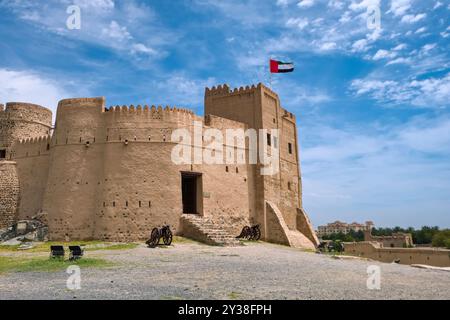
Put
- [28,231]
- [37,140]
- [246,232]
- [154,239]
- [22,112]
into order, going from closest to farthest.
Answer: [154,239] < [28,231] < [246,232] < [37,140] < [22,112]

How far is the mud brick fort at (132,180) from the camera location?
2142cm

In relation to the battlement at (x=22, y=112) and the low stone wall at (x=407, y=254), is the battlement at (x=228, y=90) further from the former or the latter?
the low stone wall at (x=407, y=254)

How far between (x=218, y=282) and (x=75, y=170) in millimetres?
15418

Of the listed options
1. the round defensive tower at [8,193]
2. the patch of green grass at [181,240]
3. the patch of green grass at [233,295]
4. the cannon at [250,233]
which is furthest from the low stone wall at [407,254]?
the patch of green grass at [233,295]

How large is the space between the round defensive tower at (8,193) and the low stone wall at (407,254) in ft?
103

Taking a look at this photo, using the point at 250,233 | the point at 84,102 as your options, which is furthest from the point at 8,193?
the point at 250,233

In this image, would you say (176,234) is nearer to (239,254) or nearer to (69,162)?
(239,254)

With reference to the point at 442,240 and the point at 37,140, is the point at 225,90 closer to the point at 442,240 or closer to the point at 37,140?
the point at 37,140

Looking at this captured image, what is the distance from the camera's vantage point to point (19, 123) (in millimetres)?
28516

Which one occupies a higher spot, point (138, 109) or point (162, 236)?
point (138, 109)

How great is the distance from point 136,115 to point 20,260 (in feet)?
34.2

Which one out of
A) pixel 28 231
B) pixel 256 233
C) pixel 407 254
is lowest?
pixel 407 254

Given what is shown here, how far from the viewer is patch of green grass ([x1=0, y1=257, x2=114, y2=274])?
1231 centimetres
